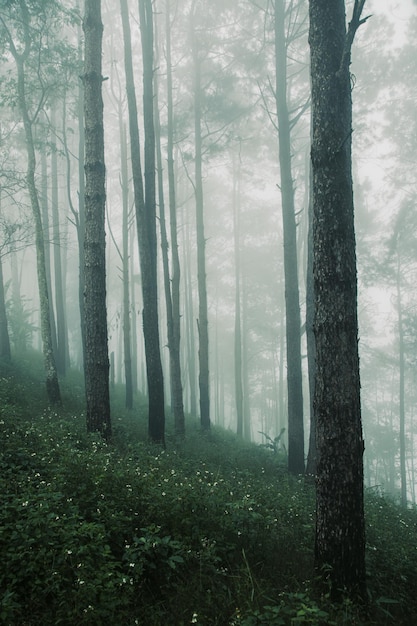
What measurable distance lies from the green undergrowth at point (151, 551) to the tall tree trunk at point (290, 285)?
4331 mm

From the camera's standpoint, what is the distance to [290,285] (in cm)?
1180

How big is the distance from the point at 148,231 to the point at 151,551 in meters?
8.11

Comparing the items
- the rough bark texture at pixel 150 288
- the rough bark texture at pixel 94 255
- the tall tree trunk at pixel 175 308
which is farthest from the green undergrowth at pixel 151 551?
the tall tree trunk at pixel 175 308

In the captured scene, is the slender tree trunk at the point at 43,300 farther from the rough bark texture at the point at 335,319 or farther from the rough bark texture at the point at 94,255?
the rough bark texture at the point at 335,319

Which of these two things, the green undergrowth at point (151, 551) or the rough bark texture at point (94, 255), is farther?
the rough bark texture at point (94, 255)

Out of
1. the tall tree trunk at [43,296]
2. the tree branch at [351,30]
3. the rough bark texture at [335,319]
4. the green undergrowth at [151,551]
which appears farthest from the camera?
the tall tree trunk at [43,296]

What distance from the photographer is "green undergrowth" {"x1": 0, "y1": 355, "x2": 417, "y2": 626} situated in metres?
3.44

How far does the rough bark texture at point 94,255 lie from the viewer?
7988 mm

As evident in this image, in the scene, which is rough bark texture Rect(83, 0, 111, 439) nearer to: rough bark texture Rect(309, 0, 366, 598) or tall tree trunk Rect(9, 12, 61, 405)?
tall tree trunk Rect(9, 12, 61, 405)

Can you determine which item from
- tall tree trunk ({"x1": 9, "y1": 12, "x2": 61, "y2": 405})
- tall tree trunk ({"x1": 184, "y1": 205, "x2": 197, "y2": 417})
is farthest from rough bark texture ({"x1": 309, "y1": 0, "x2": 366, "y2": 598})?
tall tree trunk ({"x1": 184, "y1": 205, "x2": 197, "y2": 417})

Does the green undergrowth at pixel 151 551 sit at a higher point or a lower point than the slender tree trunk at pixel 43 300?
lower

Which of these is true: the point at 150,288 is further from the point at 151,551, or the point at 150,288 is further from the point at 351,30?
the point at 351,30

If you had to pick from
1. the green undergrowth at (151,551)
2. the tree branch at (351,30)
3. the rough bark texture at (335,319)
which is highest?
the tree branch at (351,30)

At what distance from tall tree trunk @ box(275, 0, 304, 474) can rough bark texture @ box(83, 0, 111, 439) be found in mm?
→ 4996
